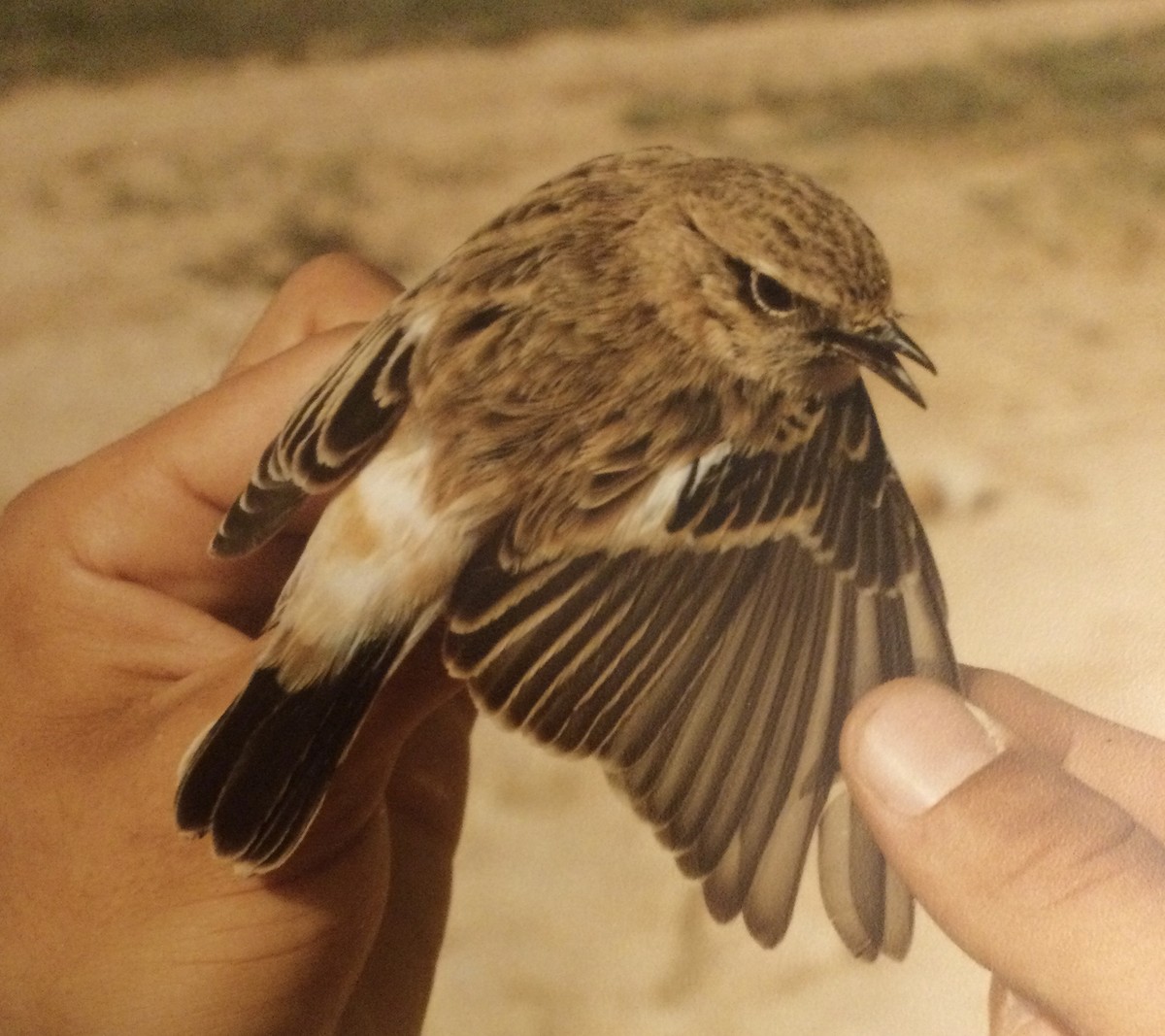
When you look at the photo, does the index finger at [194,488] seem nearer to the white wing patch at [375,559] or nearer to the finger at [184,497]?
the finger at [184,497]

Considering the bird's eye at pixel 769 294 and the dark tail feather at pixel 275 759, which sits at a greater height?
the bird's eye at pixel 769 294

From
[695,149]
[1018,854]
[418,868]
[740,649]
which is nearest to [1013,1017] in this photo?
[1018,854]

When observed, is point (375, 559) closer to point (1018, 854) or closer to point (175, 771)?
point (175, 771)

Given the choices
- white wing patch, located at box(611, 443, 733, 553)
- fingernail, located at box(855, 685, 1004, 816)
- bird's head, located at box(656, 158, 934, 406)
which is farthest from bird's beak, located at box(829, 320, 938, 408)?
fingernail, located at box(855, 685, 1004, 816)

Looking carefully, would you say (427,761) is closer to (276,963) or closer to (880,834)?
(276,963)

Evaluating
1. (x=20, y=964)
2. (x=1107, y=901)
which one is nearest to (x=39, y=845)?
(x=20, y=964)

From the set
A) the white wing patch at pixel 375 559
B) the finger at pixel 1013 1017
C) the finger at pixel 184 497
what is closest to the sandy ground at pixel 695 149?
the finger at pixel 1013 1017
